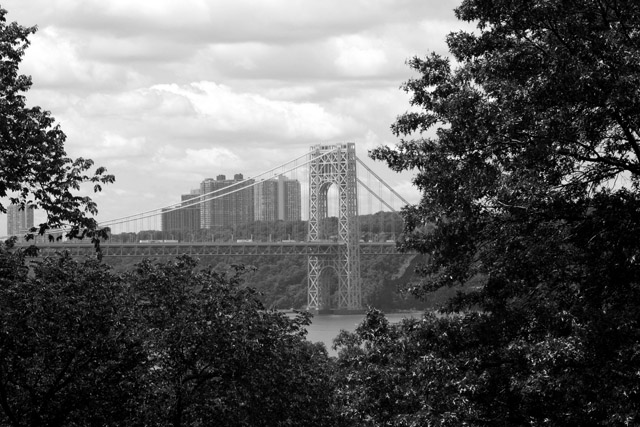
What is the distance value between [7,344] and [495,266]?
5636mm

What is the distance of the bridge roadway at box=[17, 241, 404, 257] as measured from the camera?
6731cm

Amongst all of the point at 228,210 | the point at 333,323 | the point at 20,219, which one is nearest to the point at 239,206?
the point at 228,210

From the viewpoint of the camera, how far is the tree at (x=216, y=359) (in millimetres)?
16203

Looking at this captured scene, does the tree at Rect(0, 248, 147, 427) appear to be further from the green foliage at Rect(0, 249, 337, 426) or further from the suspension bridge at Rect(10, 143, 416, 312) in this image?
the suspension bridge at Rect(10, 143, 416, 312)

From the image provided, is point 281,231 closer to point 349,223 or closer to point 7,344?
point 349,223

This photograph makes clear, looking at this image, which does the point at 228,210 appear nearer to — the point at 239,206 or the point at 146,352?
the point at 239,206

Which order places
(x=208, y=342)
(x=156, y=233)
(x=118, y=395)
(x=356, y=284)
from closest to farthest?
1. (x=118, y=395)
2. (x=208, y=342)
3. (x=156, y=233)
4. (x=356, y=284)

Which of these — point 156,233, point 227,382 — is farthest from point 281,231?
point 227,382

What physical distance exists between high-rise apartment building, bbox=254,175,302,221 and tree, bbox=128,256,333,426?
81.0 m

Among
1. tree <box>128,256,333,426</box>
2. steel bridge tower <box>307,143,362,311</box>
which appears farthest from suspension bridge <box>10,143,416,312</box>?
Answer: tree <box>128,256,333,426</box>

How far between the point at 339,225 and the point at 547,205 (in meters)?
78.6

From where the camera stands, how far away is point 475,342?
12.1 meters

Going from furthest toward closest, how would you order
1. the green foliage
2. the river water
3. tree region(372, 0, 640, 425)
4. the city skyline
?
the city skyline → the river water → the green foliage → tree region(372, 0, 640, 425)

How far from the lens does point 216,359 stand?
54.2 feet
